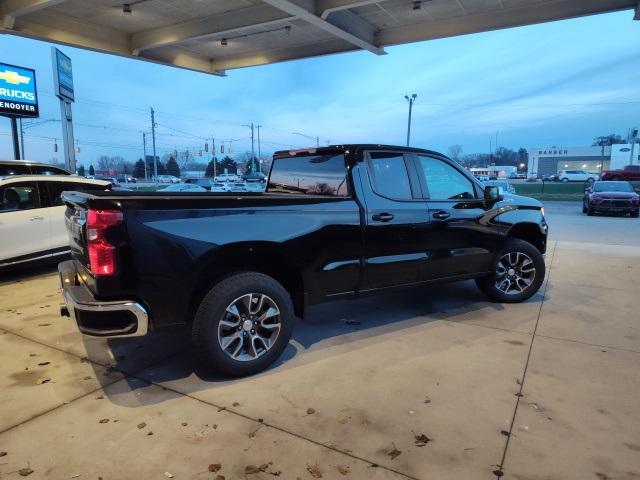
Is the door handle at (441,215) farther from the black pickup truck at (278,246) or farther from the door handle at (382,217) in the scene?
the door handle at (382,217)

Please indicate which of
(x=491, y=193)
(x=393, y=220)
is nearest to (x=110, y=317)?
(x=393, y=220)

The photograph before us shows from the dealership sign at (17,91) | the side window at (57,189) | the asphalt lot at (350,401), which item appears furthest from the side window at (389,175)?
the dealership sign at (17,91)

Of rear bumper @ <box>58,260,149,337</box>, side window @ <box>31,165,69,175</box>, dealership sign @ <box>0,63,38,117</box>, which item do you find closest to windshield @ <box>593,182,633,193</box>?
side window @ <box>31,165,69,175</box>

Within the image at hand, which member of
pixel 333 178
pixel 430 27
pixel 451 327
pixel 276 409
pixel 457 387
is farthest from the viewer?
pixel 430 27

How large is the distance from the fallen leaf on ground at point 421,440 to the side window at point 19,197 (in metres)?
7.04

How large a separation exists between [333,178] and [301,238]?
90 cm

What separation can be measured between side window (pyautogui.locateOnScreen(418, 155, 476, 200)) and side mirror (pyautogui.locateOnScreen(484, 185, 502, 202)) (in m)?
0.16

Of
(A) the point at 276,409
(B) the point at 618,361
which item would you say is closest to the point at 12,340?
(A) the point at 276,409

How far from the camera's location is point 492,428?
303 cm

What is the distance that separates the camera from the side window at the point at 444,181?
5023mm

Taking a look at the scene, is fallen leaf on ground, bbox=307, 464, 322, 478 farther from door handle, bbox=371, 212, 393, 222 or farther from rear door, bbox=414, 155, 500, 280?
rear door, bbox=414, 155, 500, 280

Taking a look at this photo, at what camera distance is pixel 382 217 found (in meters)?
4.48

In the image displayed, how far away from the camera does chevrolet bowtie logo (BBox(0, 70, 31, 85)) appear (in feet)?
Result: 52.9

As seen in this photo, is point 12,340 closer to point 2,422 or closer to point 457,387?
point 2,422
